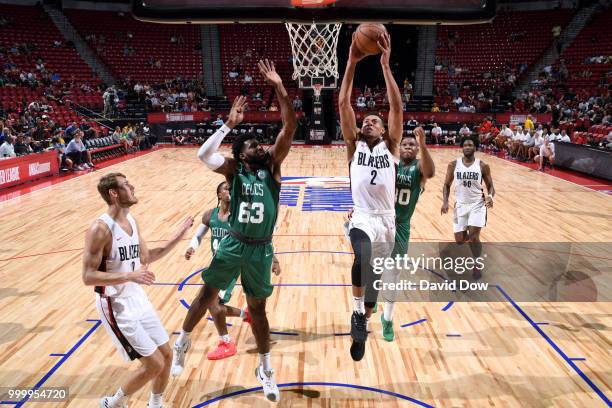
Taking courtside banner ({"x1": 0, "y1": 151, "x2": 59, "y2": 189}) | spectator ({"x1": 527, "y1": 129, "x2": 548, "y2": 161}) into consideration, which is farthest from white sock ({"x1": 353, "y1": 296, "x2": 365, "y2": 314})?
spectator ({"x1": 527, "y1": 129, "x2": 548, "y2": 161})

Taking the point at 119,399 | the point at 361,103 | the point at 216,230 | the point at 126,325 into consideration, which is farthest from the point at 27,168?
the point at 361,103

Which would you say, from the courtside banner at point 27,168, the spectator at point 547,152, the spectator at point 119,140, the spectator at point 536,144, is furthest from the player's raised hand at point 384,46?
the spectator at point 119,140

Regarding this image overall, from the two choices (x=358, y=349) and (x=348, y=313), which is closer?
(x=358, y=349)

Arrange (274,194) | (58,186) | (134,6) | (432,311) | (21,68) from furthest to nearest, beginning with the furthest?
(21,68)
(58,186)
(432,311)
(134,6)
(274,194)

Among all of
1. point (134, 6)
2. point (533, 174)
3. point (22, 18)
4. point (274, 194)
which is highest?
point (22, 18)

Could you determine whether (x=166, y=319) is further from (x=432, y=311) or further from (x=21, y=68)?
(x=21, y=68)

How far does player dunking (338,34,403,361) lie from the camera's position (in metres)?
4.29

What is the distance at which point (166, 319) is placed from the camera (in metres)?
5.57

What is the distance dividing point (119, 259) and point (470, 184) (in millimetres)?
4845

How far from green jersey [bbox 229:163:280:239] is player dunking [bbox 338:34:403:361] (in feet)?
2.65

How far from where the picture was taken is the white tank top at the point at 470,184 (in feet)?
22.2

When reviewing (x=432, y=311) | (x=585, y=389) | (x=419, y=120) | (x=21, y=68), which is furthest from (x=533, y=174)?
(x=21, y=68)

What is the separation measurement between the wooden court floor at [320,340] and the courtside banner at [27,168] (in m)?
4.58

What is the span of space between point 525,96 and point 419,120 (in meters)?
5.88
